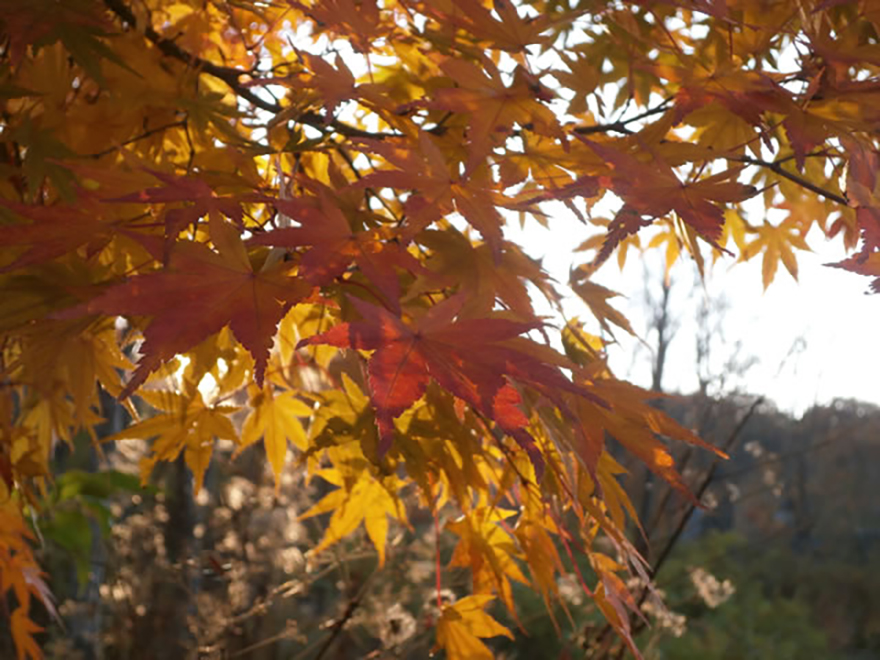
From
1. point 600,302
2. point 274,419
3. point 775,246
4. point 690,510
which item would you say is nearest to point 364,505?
point 274,419

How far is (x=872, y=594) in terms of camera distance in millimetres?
7016

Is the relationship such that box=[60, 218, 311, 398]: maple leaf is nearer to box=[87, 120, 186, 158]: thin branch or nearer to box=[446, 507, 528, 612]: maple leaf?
box=[87, 120, 186, 158]: thin branch

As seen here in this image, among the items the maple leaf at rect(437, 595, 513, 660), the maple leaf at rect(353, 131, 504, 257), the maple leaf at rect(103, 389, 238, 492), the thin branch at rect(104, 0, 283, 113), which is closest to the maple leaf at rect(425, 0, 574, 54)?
the maple leaf at rect(353, 131, 504, 257)

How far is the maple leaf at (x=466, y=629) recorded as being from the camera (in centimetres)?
100

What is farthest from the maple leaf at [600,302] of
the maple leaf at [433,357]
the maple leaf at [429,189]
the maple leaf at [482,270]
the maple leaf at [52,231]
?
the maple leaf at [52,231]

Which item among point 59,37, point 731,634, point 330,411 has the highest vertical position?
point 59,37

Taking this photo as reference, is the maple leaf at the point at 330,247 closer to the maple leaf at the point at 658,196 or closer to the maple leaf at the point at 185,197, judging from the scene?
the maple leaf at the point at 185,197

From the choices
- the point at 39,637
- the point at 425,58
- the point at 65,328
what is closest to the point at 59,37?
the point at 65,328

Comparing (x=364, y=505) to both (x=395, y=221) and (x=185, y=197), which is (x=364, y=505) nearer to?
(x=395, y=221)

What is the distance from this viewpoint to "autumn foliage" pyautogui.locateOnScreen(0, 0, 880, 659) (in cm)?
56

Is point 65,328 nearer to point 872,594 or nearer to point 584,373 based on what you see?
point 584,373

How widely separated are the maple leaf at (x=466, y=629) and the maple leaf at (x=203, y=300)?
0.57 m

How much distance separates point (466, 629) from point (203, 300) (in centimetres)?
64

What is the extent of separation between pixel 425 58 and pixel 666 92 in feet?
1.27
